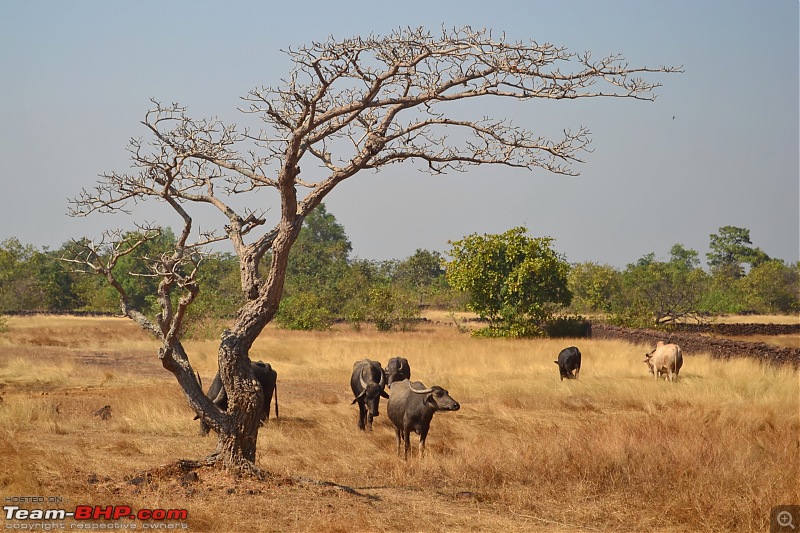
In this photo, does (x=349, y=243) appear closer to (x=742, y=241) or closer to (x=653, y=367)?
(x=742, y=241)

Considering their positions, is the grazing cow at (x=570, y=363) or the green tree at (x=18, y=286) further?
the green tree at (x=18, y=286)

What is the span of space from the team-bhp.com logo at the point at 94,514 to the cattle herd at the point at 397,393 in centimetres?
206

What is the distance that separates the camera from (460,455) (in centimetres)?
1215

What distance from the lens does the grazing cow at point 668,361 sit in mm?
22516

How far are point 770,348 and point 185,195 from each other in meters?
19.4

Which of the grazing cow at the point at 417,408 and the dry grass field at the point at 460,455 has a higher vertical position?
the grazing cow at the point at 417,408

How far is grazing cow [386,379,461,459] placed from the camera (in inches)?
516

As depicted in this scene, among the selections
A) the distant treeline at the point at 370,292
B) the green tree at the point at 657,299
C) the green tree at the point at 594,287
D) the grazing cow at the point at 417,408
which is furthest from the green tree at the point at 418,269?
the grazing cow at the point at 417,408

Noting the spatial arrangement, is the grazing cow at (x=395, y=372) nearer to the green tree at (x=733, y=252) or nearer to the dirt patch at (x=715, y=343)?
the dirt patch at (x=715, y=343)

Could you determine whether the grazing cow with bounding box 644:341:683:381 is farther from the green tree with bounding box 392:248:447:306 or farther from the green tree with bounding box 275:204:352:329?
the green tree with bounding box 392:248:447:306

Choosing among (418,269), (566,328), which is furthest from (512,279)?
(418,269)

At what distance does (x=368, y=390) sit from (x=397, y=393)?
2.04 metres
